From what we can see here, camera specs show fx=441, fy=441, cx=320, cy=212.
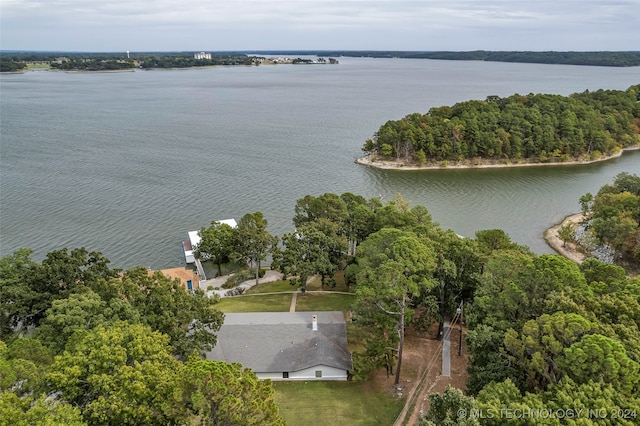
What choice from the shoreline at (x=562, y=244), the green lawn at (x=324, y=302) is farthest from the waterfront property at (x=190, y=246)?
the shoreline at (x=562, y=244)

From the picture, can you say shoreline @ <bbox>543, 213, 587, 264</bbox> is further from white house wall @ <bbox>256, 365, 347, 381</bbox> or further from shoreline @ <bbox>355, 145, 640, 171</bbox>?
white house wall @ <bbox>256, 365, 347, 381</bbox>

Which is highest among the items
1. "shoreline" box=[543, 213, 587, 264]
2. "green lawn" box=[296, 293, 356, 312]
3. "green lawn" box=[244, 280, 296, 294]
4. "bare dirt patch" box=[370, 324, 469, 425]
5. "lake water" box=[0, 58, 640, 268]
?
"lake water" box=[0, 58, 640, 268]

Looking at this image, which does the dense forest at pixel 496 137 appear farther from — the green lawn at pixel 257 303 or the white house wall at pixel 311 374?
the white house wall at pixel 311 374

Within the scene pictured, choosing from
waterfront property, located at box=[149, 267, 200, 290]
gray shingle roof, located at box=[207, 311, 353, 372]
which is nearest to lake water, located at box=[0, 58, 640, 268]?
waterfront property, located at box=[149, 267, 200, 290]

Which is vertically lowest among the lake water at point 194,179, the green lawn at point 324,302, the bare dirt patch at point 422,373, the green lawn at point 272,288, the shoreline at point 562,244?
the green lawn at point 272,288

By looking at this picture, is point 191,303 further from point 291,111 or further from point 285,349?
point 291,111

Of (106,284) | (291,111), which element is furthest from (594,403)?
A: (291,111)

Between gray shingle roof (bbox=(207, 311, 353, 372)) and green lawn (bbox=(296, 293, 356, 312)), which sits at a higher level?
gray shingle roof (bbox=(207, 311, 353, 372))
